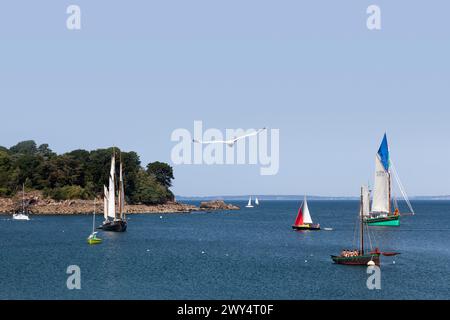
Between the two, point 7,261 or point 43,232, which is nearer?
point 7,261

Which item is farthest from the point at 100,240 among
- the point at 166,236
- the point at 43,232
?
the point at 43,232

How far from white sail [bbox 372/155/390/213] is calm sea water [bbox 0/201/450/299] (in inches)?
1115

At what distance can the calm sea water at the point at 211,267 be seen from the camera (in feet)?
196

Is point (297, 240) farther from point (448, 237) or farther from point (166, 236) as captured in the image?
point (448, 237)

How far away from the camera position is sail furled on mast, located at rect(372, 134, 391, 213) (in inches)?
6009

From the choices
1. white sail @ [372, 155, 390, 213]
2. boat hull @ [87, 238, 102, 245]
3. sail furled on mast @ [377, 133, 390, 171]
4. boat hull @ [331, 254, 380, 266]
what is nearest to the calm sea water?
boat hull @ [87, 238, 102, 245]

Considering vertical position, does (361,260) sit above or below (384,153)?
below

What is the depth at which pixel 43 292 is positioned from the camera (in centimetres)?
5872

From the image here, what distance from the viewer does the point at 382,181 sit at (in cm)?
15312

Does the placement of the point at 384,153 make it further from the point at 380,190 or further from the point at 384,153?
the point at 380,190

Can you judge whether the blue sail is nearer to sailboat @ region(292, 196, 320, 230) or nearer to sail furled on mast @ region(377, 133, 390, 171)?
sail furled on mast @ region(377, 133, 390, 171)

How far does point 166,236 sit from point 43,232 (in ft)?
80.0

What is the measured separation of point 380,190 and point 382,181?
2.19 meters

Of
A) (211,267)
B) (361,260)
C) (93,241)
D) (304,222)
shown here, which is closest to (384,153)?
(304,222)
